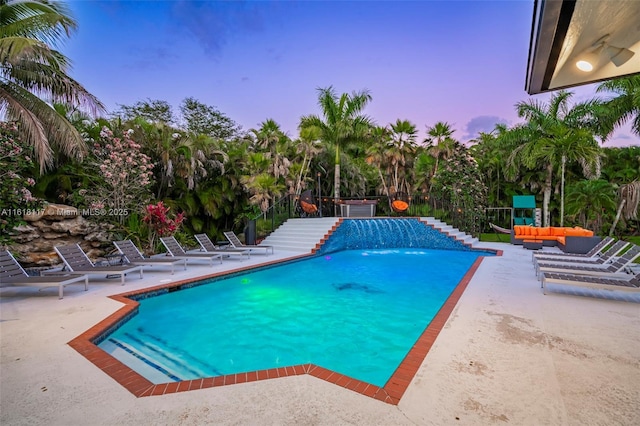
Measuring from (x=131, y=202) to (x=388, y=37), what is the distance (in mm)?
10783

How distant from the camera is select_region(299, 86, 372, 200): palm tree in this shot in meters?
22.2

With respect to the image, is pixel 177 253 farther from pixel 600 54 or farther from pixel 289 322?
pixel 600 54

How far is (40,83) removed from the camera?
852 cm

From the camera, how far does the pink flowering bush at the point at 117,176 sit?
416 inches

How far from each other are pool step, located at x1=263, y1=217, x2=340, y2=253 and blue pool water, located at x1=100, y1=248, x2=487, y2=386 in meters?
4.25

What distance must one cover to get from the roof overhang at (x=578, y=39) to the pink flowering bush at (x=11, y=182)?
1041cm

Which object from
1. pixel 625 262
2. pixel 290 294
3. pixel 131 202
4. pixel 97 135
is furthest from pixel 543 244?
pixel 97 135

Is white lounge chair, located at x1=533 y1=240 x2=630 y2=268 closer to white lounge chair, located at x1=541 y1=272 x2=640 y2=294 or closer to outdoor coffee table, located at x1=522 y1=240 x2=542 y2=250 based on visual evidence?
white lounge chair, located at x1=541 y1=272 x2=640 y2=294

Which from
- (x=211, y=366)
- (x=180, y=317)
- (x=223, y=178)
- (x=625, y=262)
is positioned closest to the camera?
(x=211, y=366)

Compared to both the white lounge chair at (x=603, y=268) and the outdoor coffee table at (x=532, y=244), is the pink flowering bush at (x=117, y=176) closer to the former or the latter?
the white lounge chair at (x=603, y=268)

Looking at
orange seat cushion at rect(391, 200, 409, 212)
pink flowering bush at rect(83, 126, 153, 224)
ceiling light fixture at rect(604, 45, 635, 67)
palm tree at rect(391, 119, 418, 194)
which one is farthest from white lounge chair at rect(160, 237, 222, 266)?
palm tree at rect(391, 119, 418, 194)

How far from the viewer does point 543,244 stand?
13523 mm

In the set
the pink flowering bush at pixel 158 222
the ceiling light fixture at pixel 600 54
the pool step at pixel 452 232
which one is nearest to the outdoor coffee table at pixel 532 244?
the pool step at pixel 452 232

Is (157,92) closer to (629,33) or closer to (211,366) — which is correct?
(211,366)
